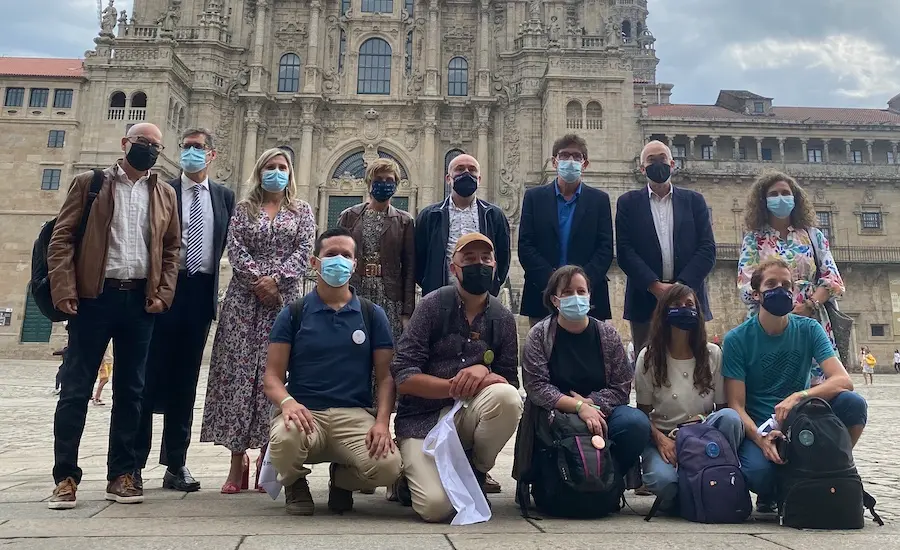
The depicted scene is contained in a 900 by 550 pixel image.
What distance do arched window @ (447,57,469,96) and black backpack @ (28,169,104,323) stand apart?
3244 centimetres

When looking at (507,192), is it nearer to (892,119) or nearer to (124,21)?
(124,21)

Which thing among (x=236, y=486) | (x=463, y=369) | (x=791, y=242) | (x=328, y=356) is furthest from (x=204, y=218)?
(x=791, y=242)

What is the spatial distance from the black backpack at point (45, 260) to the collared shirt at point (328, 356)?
144 cm

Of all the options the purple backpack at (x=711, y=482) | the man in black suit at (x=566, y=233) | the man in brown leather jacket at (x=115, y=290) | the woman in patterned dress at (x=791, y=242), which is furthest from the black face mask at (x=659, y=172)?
the man in brown leather jacket at (x=115, y=290)

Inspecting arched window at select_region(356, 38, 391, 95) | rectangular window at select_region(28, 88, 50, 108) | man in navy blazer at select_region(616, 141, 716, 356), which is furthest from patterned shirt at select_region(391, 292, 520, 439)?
rectangular window at select_region(28, 88, 50, 108)

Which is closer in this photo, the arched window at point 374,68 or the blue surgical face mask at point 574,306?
the blue surgical face mask at point 574,306

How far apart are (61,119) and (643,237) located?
32.4 m

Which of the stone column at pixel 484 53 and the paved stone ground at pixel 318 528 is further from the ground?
the stone column at pixel 484 53

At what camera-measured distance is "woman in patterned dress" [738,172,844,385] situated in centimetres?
523

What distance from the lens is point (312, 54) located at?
113 ft

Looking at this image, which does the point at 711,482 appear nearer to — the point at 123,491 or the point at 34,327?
the point at 123,491

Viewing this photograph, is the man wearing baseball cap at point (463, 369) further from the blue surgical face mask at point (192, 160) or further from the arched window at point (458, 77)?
the arched window at point (458, 77)

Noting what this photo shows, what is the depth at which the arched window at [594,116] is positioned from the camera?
3092 centimetres

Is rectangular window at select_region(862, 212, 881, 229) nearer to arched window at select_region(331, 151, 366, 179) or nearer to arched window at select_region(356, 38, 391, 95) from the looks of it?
arched window at select_region(356, 38, 391, 95)
